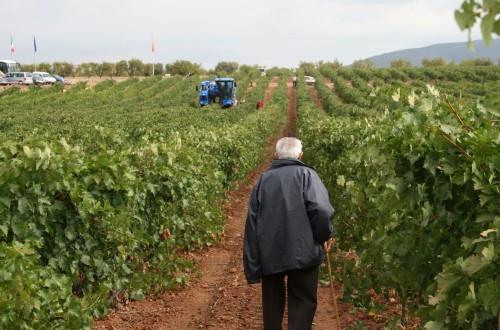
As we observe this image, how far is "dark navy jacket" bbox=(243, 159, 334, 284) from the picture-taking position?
4.68 meters

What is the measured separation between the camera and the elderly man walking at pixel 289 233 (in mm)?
4680

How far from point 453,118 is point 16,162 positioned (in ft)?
11.1

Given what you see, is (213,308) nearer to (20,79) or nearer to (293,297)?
(293,297)

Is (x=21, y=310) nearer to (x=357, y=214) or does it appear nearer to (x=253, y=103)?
(x=357, y=214)

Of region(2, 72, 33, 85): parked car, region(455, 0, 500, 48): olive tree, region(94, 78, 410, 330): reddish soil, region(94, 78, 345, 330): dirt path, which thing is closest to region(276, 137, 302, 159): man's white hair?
region(94, 78, 410, 330): reddish soil

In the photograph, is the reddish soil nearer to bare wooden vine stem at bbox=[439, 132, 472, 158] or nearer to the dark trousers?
the dark trousers

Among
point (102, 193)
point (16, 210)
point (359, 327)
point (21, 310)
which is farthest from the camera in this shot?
point (102, 193)

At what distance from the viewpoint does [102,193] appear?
5742mm

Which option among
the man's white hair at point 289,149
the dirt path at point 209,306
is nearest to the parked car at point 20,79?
the dirt path at point 209,306

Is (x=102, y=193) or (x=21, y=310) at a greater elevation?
(x=102, y=193)

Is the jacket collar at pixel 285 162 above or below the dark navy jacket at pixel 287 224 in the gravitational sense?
above

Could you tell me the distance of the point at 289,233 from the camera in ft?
15.3

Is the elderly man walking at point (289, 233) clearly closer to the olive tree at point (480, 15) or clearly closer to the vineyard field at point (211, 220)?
the vineyard field at point (211, 220)

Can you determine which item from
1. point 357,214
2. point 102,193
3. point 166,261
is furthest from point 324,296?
point 102,193
